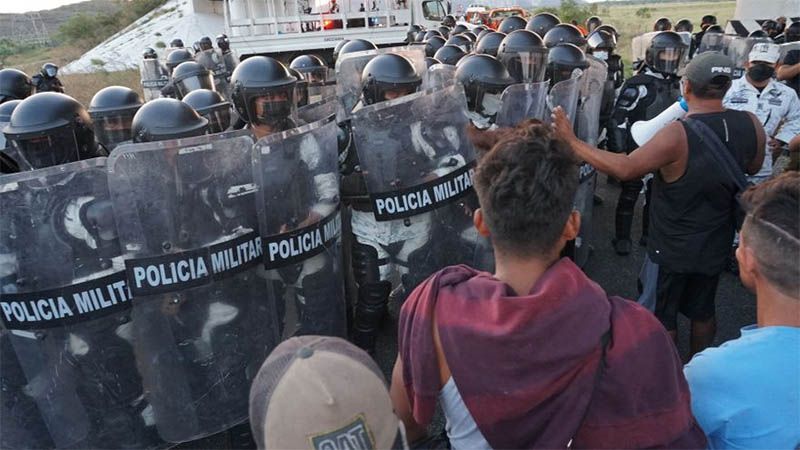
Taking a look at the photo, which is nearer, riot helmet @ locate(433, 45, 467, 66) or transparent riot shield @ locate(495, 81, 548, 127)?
transparent riot shield @ locate(495, 81, 548, 127)

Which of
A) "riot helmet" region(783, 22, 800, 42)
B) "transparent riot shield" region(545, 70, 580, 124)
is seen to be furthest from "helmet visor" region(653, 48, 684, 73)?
"riot helmet" region(783, 22, 800, 42)

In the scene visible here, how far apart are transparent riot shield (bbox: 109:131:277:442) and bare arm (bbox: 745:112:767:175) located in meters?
2.26

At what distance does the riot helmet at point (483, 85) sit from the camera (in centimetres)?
337

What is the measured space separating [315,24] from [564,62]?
35.8ft

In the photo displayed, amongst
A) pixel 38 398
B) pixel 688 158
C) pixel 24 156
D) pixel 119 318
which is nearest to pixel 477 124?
pixel 688 158

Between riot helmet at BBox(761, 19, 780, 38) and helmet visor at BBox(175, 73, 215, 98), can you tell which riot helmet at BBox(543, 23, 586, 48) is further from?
riot helmet at BBox(761, 19, 780, 38)

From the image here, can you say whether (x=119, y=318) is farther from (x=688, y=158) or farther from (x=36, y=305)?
(x=688, y=158)

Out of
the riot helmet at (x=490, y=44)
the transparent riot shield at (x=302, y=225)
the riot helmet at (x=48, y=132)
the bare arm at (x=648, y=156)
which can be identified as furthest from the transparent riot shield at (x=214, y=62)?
the bare arm at (x=648, y=156)

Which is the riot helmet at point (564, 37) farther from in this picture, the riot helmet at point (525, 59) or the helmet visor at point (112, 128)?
the helmet visor at point (112, 128)

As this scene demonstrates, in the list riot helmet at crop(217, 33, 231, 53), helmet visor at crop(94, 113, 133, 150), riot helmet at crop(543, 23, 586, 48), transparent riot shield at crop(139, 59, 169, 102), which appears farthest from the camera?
riot helmet at crop(217, 33, 231, 53)

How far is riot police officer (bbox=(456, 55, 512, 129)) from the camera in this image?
337cm

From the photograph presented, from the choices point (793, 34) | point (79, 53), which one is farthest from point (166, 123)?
point (79, 53)

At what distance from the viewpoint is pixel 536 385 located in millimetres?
1109

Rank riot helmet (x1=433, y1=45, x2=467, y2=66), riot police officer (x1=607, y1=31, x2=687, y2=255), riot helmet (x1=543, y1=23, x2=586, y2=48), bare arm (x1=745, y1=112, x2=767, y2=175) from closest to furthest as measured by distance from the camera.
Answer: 1. bare arm (x1=745, y1=112, x2=767, y2=175)
2. riot police officer (x1=607, y1=31, x2=687, y2=255)
3. riot helmet (x1=433, y1=45, x2=467, y2=66)
4. riot helmet (x1=543, y1=23, x2=586, y2=48)
